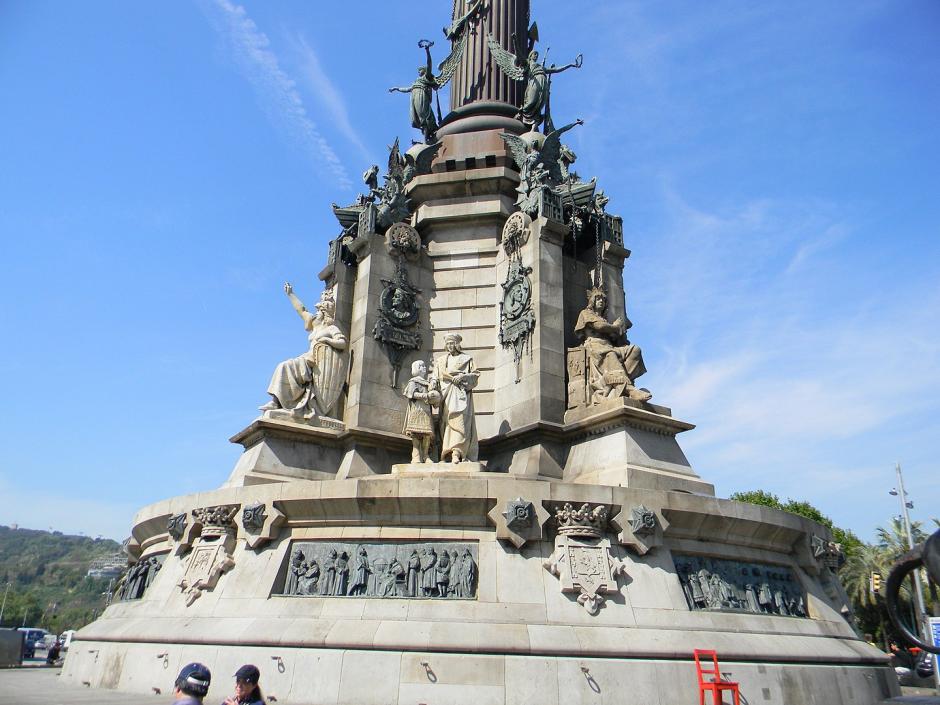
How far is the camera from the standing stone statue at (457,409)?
1477 centimetres

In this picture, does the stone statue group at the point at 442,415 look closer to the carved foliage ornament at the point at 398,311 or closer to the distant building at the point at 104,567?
the carved foliage ornament at the point at 398,311

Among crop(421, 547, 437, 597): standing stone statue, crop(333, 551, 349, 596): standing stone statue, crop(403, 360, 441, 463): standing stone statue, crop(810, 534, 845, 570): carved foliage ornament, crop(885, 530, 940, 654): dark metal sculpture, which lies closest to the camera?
crop(885, 530, 940, 654): dark metal sculpture

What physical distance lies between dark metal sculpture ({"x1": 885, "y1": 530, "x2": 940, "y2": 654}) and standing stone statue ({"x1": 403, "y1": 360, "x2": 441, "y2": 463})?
29.9ft

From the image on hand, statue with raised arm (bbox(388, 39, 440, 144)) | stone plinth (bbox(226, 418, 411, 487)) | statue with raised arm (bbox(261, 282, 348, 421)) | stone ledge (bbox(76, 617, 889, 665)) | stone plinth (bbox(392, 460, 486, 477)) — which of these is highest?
statue with raised arm (bbox(388, 39, 440, 144))

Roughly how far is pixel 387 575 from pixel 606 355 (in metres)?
6.92

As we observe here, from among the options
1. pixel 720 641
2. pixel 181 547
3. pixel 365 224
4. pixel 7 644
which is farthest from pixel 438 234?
pixel 7 644

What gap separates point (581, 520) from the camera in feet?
39.2

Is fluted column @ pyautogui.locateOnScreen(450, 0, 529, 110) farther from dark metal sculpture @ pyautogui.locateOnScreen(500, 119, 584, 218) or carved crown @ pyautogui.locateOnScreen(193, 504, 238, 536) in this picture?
carved crown @ pyautogui.locateOnScreen(193, 504, 238, 536)

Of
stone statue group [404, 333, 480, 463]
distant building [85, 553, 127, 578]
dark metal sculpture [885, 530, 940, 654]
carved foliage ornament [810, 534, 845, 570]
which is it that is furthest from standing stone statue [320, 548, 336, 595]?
distant building [85, 553, 127, 578]

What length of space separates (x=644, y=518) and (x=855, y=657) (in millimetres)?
4438

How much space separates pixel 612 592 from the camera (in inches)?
455

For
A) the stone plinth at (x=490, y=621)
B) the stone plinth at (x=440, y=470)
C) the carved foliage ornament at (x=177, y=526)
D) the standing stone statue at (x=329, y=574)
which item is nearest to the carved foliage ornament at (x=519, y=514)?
the stone plinth at (x=490, y=621)

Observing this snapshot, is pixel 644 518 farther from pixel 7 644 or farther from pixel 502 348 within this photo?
pixel 7 644

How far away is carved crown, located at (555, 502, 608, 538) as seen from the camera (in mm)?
11914
